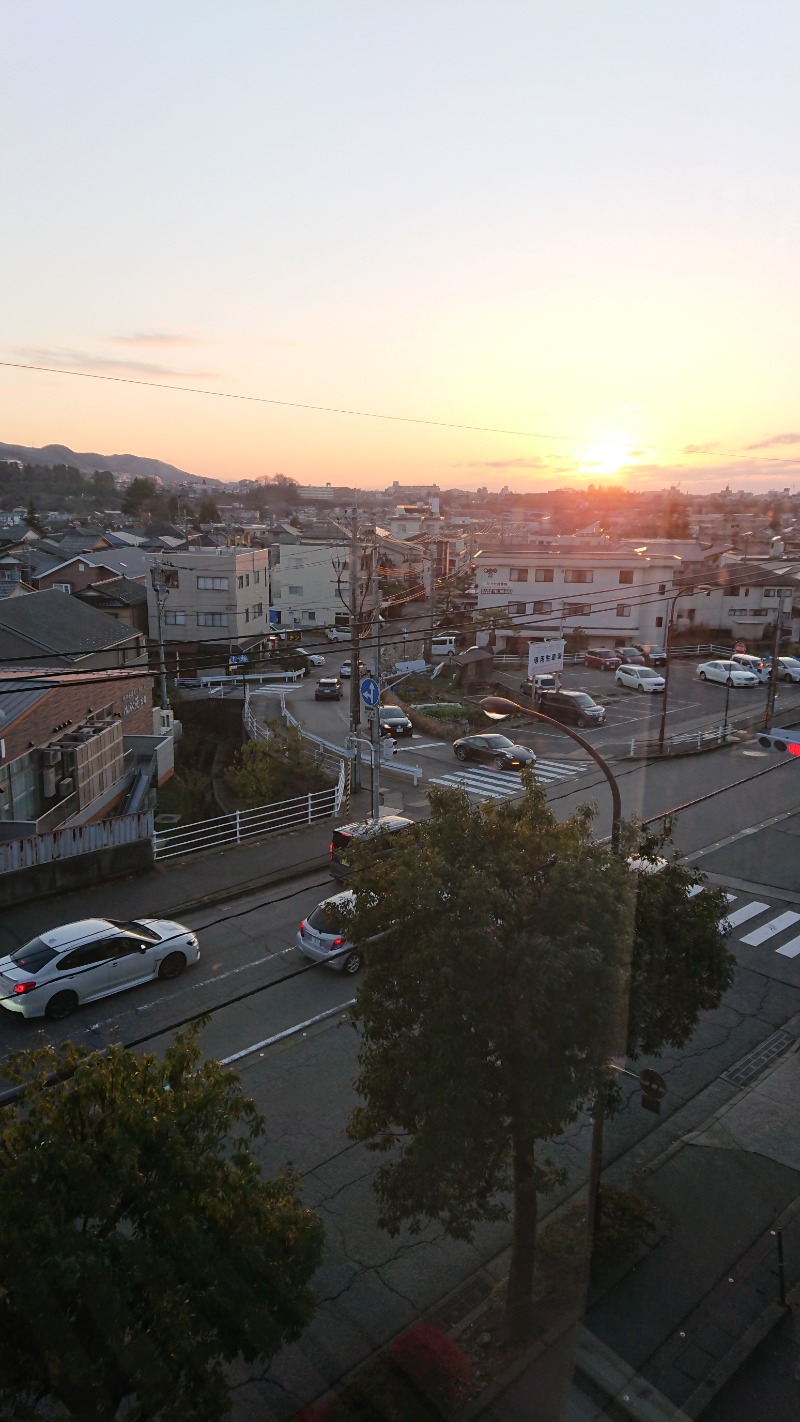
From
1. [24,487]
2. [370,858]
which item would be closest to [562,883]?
[370,858]

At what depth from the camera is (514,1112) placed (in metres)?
6.08

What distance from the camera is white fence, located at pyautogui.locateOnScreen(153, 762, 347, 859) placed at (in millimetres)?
17812

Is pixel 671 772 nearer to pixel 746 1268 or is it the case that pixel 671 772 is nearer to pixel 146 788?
pixel 146 788

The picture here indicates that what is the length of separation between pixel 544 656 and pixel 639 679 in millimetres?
6570

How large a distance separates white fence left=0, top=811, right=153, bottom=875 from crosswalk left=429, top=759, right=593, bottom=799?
30.6 ft

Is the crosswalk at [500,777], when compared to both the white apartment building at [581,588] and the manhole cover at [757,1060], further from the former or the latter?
the white apartment building at [581,588]

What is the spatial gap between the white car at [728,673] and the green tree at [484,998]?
3274cm

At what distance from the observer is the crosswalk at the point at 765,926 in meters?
14.5

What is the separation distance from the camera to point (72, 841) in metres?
16.1

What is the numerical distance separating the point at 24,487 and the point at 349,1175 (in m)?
164

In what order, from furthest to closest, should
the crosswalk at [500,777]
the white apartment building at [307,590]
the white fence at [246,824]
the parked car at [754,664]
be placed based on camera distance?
the white apartment building at [307,590], the parked car at [754,664], the crosswalk at [500,777], the white fence at [246,824]

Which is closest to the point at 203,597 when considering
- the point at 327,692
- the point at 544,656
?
the point at 327,692

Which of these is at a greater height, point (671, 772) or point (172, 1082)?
point (172, 1082)

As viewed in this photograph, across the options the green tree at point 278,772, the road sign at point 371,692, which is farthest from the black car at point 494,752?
the road sign at point 371,692
